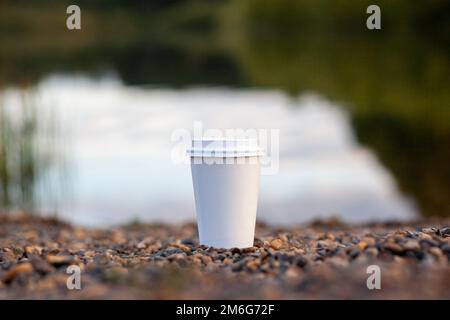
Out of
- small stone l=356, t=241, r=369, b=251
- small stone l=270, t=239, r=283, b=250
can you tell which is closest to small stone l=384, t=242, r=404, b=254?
small stone l=356, t=241, r=369, b=251

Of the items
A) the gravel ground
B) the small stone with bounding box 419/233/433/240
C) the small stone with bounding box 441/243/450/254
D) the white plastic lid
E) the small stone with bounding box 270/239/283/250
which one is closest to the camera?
the gravel ground

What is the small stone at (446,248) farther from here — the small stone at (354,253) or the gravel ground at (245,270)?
the small stone at (354,253)

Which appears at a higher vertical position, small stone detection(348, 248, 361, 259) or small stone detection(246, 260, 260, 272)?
small stone detection(348, 248, 361, 259)

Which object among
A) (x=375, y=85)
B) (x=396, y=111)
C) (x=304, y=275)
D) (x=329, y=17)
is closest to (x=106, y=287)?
(x=304, y=275)

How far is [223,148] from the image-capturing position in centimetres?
516

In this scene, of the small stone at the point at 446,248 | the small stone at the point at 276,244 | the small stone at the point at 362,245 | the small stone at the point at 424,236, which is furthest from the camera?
the small stone at the point at 276,244

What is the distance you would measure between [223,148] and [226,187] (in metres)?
0.28

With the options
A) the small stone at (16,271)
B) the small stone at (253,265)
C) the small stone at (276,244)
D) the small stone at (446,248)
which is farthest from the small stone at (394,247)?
the small stone at (16,271)

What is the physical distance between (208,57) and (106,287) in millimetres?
28075

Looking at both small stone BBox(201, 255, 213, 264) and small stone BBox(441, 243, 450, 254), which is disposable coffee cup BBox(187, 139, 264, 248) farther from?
small stone BBox(441, 243, 450, 254)

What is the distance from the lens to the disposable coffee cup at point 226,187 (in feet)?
17.0

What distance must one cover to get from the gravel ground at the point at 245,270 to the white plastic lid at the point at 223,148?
27.7 inches

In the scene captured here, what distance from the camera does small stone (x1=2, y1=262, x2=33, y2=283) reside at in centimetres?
455
